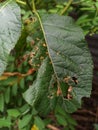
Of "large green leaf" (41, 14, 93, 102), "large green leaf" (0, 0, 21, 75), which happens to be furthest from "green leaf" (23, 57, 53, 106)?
"large green leaf" (0, 0, 21, 75)

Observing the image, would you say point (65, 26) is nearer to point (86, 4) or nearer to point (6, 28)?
point (6, 28)

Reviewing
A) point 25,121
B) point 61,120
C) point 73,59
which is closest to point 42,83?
point 73,59

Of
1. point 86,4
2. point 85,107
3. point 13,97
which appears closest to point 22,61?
point 13,97

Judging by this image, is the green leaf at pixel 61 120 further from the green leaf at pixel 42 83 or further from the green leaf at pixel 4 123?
the green leaf at pixel 42 83

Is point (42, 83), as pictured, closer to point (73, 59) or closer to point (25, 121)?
point (73, 59)

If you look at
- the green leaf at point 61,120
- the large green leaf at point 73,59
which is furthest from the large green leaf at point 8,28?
the green leaf at point 61,120

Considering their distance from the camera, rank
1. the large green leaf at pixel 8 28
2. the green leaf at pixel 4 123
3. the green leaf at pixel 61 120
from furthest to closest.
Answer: the green leaf at pixel 61 120
the green leaf at pixel 4 123
the large green leaf at pixel 8 28

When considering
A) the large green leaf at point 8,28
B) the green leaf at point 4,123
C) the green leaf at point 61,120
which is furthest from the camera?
the green leaf at point 61,120
